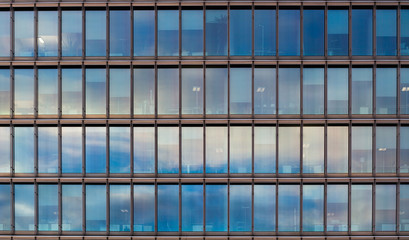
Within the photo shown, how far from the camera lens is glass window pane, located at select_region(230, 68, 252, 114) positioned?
655 inches

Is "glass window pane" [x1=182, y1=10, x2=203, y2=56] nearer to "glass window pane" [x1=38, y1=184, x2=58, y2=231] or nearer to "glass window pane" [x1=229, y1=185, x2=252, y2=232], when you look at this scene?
"glass window pane" [x1=229, y1=185, x2=252, y2=232]

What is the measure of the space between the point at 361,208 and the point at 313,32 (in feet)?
30.9

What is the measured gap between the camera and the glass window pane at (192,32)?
16.7 meters

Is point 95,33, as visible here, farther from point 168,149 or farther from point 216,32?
point 168,149

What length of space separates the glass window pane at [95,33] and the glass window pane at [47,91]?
2.19 metres

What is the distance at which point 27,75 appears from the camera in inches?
664

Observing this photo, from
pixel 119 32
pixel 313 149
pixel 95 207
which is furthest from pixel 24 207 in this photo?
pixel 313 149

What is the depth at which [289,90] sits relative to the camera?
16.7m

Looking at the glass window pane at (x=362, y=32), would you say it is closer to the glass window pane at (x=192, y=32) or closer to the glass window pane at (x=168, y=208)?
the glass window pane at (x=192, y=32)

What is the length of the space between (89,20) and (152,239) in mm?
11776

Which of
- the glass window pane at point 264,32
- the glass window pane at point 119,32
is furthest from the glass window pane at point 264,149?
the glass window pane at point 119,32

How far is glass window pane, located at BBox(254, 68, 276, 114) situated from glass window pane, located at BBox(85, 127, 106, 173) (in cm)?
808

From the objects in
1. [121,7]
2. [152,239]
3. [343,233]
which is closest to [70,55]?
[121,7]

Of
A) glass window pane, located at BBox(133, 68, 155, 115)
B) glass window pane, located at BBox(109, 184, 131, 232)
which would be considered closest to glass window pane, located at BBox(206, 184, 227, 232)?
glass window pane, located at BBox(109, 184, 131, 232)
